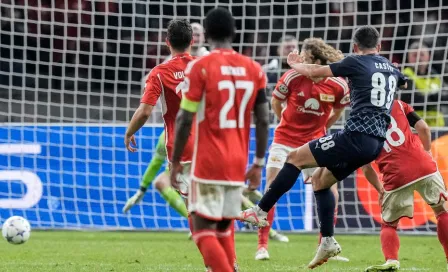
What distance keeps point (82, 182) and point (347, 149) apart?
6104 mm

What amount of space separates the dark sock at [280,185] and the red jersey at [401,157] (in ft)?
2.39

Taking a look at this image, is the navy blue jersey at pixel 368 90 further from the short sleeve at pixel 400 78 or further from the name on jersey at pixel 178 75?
the name on jersey at pixel 178 75

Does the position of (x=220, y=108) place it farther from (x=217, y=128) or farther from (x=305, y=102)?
(x=305, y=102)

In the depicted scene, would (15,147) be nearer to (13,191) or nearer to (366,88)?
(13,191)

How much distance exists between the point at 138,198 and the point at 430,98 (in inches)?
169

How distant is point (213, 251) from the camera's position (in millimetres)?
5855

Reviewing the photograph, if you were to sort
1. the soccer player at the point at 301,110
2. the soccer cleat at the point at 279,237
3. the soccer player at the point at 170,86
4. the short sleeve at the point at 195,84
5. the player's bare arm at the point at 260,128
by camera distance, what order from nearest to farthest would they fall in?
1. the short sleeve at the point at 195,84
2. the player's bare arm at the point at 260,128
3. the soccer player at the point at 170,86
4. the soccer player at the point at 301,110
5. the soccer cleat at the point at 279,237

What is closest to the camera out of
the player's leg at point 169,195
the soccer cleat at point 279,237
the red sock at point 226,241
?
the red sock at point 226,241

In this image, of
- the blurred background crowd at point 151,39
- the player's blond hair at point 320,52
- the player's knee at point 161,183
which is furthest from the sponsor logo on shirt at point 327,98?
the blurred background crowd at point 151,39

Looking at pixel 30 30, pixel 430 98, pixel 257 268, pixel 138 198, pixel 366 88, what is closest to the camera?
pixel 366 88

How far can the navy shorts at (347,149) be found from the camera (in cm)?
767

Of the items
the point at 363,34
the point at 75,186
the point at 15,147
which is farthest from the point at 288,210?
the point at 363,34

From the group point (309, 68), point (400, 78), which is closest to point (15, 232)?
point (309, 68)

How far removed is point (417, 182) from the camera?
809 cm
